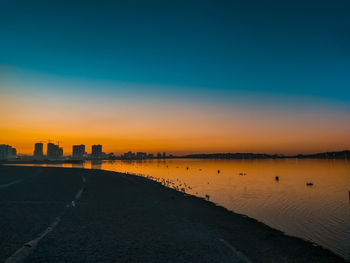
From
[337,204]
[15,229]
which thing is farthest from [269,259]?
[337,204]

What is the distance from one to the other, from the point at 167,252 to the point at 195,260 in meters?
1.24

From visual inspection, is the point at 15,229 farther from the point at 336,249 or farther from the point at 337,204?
the point at 337,204

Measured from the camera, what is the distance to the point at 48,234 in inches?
467

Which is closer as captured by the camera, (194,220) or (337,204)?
(194,220)

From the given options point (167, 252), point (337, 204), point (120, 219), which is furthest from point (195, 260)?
point (337, 204)

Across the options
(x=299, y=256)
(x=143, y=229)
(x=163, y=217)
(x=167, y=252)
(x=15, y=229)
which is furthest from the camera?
(x=163, y=217)

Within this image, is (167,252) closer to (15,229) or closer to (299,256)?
(299,256)

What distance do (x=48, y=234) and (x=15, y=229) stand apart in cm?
191

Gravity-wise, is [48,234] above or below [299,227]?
above

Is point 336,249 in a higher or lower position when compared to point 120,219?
lower

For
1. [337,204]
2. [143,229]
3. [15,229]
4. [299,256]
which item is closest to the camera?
[299,256]

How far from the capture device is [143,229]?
13.7 metres

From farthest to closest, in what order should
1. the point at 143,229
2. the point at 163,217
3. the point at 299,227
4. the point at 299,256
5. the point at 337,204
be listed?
the point at 337,204 < the point at 299,227 < the point at 163,217 < the point at 143,229 < the point at 299,256

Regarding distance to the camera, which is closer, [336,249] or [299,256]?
[299,256]
